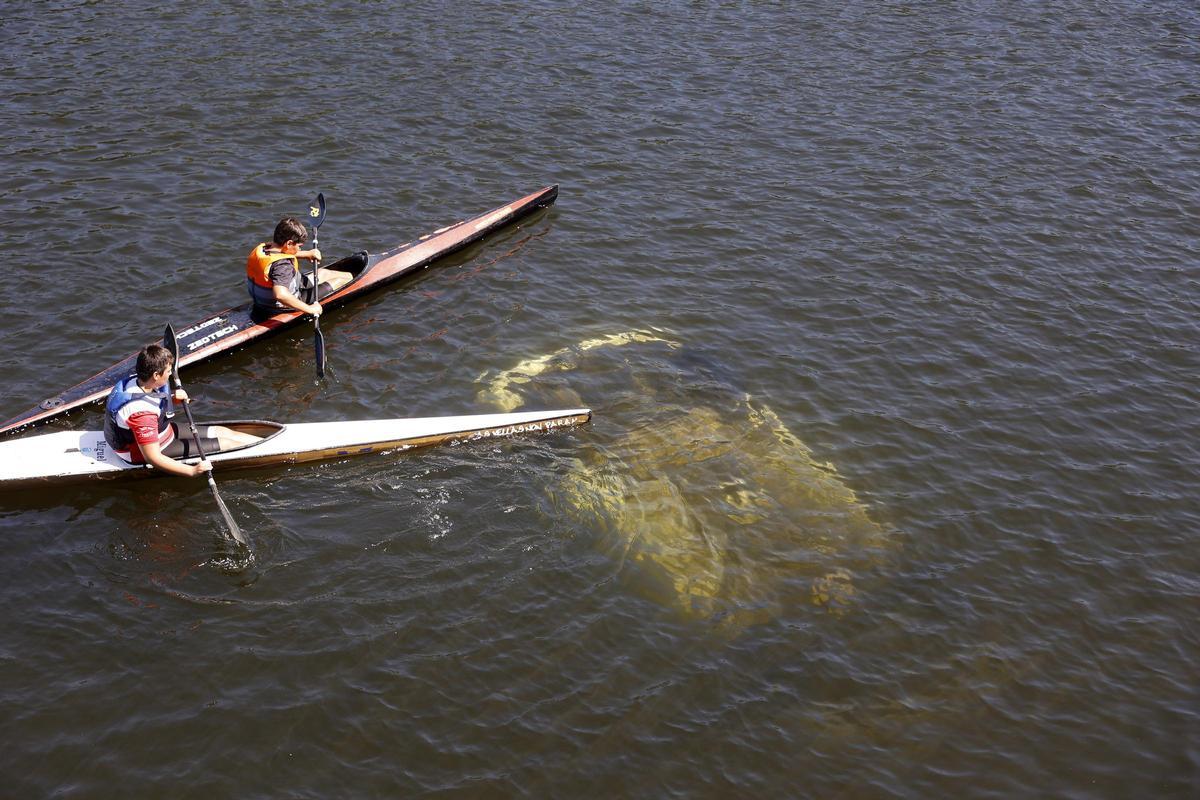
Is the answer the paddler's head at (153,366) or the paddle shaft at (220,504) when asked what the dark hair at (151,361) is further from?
the paddle shaft at (220,504)

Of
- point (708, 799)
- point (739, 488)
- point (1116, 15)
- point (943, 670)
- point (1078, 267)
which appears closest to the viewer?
point (708, 799)

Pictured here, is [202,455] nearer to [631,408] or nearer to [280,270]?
[280,270]

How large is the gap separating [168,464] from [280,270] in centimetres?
322

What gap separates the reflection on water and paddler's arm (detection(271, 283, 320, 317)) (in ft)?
7.32

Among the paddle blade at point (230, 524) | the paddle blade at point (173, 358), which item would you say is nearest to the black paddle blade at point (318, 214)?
the paddle blade at point (173, 358)

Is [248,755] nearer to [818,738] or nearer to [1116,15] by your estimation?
[818,738]

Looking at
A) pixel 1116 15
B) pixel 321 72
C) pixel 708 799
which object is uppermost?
pixel 1116 15

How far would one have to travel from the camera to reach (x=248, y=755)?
730cm

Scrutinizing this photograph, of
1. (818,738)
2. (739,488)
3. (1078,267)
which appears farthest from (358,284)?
(1078,267)

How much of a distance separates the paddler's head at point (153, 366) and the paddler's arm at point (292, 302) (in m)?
2.89

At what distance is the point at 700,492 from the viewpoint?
10242 millimetres

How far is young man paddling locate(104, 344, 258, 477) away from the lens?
29.5 feet

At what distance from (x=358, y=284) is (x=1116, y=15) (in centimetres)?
1742

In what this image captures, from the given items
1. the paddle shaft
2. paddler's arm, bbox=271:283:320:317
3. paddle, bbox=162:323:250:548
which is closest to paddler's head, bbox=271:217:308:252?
paddler's arm, bbox=271:283:320:317
